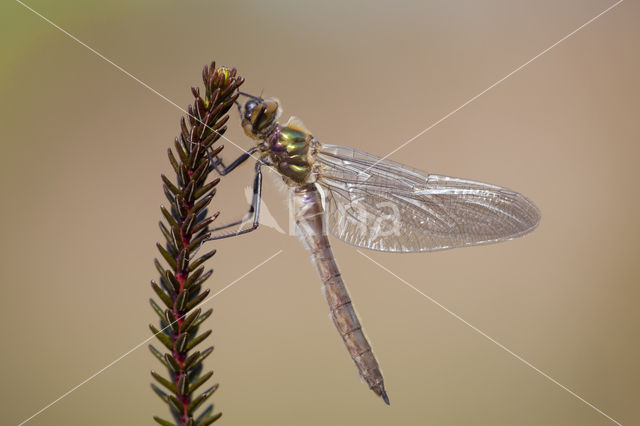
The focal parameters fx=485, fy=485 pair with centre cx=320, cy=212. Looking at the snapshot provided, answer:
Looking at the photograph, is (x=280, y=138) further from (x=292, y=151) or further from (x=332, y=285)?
(x=332, y=285)

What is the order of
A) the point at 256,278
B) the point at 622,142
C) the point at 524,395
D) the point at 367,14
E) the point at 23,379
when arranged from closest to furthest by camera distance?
1. the point at 23,379
2. the point at 524,395
3. the point at 256,278
4. the point at 622,142
5. the point at 367,14

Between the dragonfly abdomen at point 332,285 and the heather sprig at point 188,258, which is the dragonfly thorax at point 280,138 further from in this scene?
the heather sprig at point 188,258

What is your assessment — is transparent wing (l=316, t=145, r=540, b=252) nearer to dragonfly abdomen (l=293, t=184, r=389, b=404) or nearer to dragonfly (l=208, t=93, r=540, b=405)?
dragonfly (l=208, t=93, r=540, b=405)

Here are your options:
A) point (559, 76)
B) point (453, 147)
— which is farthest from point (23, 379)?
point (559, 76)

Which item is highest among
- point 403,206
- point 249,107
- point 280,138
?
point 249,107

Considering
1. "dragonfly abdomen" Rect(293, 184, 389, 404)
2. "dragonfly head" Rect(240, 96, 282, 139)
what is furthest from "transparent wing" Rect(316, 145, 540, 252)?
"dragonfly head" Rect(240, 96, 282, 139)

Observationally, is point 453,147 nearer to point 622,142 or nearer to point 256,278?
point 622,142

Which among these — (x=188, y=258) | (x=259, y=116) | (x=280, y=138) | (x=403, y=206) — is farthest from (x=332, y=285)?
(x=188, y=258)
